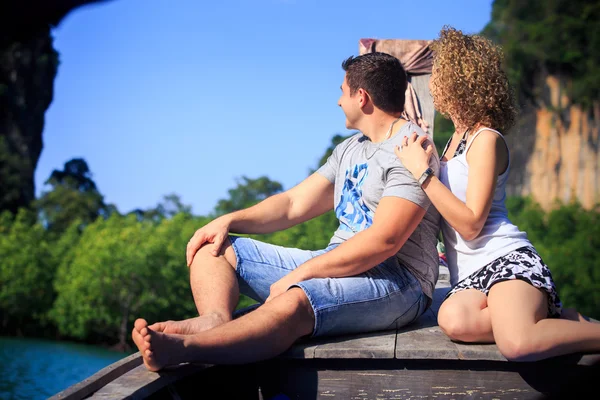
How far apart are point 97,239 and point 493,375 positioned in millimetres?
28500

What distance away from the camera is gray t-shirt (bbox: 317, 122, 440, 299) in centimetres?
257

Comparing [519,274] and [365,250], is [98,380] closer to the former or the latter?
[365,250]

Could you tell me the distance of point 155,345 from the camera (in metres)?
1.95

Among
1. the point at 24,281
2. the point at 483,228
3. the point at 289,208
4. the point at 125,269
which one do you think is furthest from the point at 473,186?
the point at 24,281

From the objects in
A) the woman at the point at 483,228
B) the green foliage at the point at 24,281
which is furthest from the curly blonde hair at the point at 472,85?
the green foliage at the point at 24,281

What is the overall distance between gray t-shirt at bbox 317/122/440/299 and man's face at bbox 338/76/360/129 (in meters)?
0.13

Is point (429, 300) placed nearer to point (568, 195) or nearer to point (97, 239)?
point (97, 239)

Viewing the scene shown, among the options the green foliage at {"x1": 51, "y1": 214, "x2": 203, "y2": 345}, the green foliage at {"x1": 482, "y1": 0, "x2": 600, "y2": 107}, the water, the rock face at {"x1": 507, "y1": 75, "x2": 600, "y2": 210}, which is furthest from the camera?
the rock face at {"x1": 507, "y1": 75, "x2": 600, "y2": 210}

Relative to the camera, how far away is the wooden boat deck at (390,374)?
7.38 ft

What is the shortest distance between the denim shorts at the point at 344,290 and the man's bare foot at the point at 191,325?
0.31 meters

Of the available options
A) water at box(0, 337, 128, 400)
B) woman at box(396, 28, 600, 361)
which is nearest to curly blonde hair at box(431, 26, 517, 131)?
woman at box(396, 28, 600, 361)

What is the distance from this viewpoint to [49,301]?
29141mm

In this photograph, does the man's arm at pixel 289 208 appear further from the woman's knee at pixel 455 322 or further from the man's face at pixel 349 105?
the woman's knee at pixel 455 322

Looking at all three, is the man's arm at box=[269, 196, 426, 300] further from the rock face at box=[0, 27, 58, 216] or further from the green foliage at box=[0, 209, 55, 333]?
the rock face at box=[0, 27, 58, 216]
